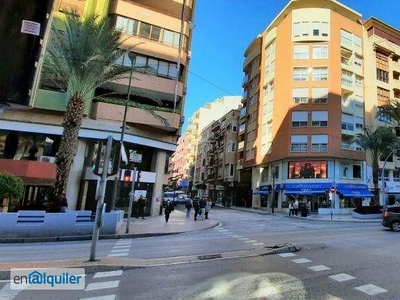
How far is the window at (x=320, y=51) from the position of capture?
147 feet

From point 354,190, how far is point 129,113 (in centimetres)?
3095

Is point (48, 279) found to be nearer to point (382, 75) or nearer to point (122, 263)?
point (122, 263)

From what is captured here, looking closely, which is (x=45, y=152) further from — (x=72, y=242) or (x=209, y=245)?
(x=209, y=245)

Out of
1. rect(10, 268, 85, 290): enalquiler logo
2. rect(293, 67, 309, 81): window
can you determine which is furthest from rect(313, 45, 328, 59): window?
rect(10, 268, 85, 290): enalquiler logo

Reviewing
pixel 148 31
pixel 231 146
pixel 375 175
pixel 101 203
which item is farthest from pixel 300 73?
pixel 101 203

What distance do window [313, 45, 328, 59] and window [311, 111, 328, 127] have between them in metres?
8.16

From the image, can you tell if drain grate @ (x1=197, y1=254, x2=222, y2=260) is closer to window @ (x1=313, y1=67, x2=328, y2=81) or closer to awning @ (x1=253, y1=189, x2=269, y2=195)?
awning @ (x1=253, y1=189, x2=269, y2=195)

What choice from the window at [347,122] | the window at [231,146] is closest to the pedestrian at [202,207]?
the window at [347,122]

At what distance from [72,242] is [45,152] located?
13.5m

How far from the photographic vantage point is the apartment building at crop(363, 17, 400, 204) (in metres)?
46.3

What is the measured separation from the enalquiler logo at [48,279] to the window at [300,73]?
43.4 meters

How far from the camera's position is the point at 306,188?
40.5 metres

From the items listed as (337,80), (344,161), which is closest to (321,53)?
(337,80)

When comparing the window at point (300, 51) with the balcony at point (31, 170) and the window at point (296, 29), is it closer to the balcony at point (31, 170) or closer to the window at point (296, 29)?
the window at point (296, 29)
